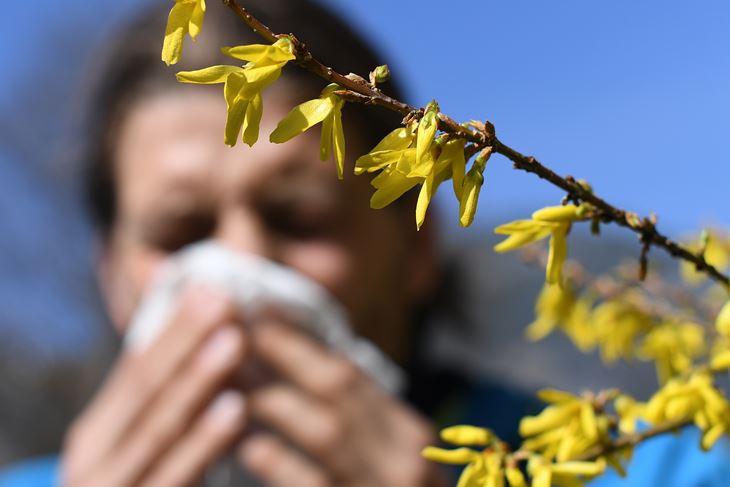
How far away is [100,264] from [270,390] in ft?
3.38

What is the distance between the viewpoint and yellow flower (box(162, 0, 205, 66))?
0.29 m

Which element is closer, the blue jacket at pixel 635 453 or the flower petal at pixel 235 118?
the flower petal at pixel 235 118

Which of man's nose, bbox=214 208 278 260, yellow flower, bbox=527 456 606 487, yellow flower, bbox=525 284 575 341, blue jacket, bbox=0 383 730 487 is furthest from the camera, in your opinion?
man's nose, bbox=214 208 278 260

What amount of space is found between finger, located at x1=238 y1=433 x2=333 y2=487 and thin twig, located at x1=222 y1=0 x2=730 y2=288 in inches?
31.6

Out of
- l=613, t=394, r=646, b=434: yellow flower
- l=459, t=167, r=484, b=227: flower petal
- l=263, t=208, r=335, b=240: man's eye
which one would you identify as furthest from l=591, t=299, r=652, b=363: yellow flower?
l=263, t=208, r=335, b=240: man's eye

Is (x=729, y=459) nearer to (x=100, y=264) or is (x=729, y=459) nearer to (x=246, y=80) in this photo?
(x=246, y=80)

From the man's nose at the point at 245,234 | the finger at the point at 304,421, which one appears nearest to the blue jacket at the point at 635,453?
the finger at the point at 304,421

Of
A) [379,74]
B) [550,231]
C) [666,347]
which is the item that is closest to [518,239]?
[550,231]

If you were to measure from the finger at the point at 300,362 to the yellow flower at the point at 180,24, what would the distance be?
2.71 ft

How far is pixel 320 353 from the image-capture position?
112 cm

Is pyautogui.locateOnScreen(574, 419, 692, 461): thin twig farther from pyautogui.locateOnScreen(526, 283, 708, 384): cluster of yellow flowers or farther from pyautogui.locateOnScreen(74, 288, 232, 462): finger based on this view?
pyautogui.locateOnScreen(74, 288, 232, 462): finger

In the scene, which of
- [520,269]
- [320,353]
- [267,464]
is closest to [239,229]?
[320,353]

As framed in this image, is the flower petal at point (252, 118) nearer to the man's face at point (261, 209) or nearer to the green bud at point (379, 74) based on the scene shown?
the green bud at point (379, 74)

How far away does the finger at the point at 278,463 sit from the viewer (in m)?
1.04
